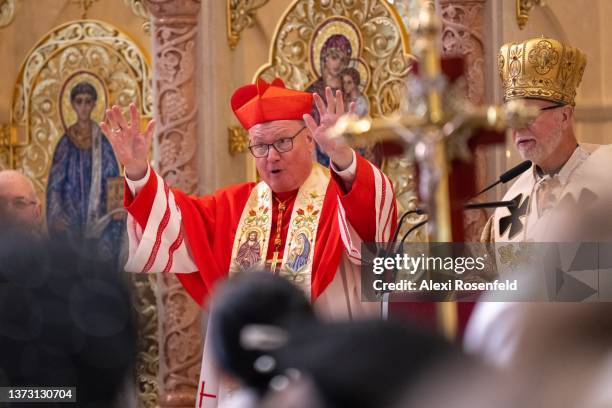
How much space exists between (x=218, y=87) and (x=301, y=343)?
21.9 feet

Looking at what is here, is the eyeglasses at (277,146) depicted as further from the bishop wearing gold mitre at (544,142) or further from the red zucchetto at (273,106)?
the bishop wearing gold mitre at (544,142)

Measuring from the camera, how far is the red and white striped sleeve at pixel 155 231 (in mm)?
6168

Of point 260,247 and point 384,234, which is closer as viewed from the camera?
point 384,234

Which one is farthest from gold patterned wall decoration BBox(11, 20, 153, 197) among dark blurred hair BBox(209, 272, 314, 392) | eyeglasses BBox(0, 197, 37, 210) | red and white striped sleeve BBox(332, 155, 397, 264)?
dark blurred hair BBox(209, 272, 314, 392)

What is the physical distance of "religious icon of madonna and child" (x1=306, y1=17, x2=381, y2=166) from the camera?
8664mm

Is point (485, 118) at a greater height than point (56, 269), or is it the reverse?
point (485, 118)

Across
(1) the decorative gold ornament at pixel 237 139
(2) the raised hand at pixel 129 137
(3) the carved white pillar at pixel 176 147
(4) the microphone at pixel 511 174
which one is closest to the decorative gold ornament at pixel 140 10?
(3) the carved white pillar at pixel 176 147

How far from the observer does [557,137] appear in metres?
5.37

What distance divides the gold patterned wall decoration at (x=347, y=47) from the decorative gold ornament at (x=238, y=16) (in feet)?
0.68

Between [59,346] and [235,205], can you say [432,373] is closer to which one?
[59,346]

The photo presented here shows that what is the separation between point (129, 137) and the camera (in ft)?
19.4

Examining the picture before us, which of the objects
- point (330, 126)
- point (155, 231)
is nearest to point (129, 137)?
point (155, 231)

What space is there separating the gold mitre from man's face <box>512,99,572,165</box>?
0.44ft

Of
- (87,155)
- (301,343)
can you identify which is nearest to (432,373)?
(301,343)
